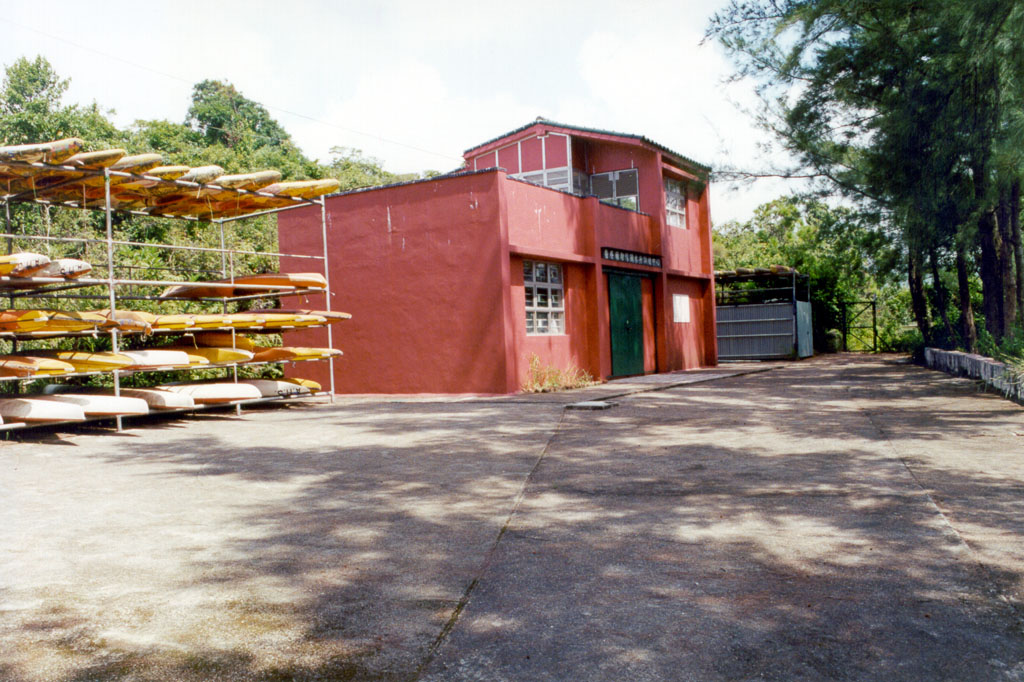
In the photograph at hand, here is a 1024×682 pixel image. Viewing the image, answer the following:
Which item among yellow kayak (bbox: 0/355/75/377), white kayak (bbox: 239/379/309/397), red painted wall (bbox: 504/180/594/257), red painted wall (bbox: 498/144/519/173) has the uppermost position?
red painted wall (bbox: 498/144/519/173)

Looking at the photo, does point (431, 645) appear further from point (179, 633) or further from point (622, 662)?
point (179, 633)

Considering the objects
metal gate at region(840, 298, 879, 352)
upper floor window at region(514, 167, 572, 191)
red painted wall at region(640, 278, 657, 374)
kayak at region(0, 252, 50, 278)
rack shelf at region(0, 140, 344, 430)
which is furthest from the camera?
metal gate at region(840, 298, 879, 352)

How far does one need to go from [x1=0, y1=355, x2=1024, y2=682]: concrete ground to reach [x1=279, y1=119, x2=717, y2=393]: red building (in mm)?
6079

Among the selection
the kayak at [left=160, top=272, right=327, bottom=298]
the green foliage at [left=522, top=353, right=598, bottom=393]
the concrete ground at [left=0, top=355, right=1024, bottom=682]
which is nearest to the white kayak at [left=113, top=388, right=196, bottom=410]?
the kayak at [left=160, top=272, right=327, bottom=298]

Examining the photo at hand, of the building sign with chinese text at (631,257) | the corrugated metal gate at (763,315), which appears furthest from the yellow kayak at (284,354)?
the corrugated metal gate at (763,315)

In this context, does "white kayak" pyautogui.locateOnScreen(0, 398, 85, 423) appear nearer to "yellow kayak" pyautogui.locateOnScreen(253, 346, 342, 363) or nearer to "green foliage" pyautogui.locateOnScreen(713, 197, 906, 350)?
"yellow kayak" pyautogui.locateOnScreen(253, 346, 342, 363)

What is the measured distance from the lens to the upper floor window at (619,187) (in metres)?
19.1

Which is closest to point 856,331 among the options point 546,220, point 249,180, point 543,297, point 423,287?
point 543,297

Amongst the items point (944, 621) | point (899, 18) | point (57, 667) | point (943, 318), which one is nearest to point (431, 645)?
point (57, 667)

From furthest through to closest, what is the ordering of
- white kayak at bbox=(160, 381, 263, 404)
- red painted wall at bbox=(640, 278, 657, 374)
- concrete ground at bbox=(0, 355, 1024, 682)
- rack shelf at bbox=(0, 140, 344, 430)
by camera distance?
red painted wall at bbox=(640, 278, 657, 374) → white kayak at bbox=(160, 381, 263, 404) → rack shelf at bbox=(0, 140, 344, 430) → concrete ground at bbox=(0, 355, 1024, 682)

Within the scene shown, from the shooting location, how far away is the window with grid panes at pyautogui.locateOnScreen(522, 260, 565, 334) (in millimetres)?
14906

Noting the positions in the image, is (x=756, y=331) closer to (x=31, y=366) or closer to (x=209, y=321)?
(x=209, y=321)

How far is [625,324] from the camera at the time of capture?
17.7 meters

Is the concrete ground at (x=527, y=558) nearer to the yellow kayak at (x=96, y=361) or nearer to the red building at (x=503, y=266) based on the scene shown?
the yellow kayak at (x=96, y=361)
